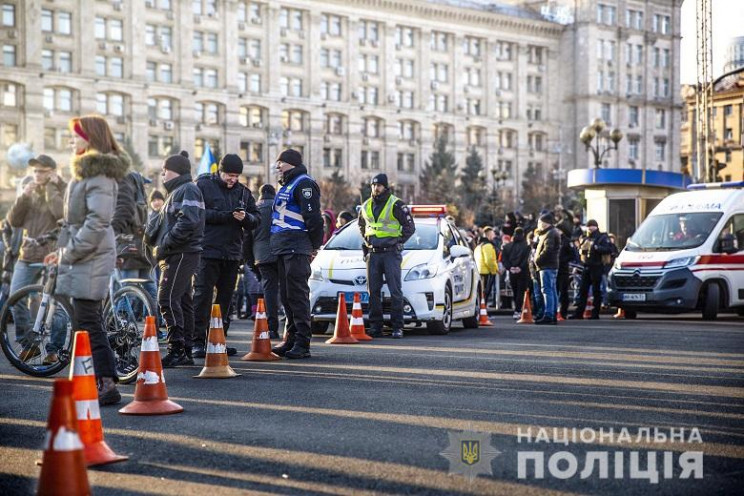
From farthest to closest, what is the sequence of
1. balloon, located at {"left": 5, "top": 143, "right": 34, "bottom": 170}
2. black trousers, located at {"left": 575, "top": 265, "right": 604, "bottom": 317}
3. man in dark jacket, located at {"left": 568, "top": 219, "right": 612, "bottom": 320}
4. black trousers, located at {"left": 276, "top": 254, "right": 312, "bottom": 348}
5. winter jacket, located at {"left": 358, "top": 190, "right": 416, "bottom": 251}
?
1. balloon, located at {"left": 5, "top": 143, "right": 34, "bottom": 170}
2. black trousers, located at {"left": 575, "top": 265, "right": 604, "bottom": 317}
3. man in dark jacket, located at {"left": 568, "top": 219, "right": 612, "bottom": 320}
4. winter jacket, located at {"left": 358, "top": 190, "right": 416, "bottom": 251}
5. black trousers, located at {"left": 276, "top": 254, "right": 312, "bottom": 348}

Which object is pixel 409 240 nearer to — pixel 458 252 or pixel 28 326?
pixel 458 252

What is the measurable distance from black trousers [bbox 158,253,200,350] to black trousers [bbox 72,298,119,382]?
2.96 m

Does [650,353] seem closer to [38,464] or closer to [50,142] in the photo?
[38,464]

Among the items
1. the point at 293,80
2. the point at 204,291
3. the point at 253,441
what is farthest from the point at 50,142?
the point at 253,441

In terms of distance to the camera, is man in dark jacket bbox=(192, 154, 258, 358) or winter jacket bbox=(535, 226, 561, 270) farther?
winter jacket bbox=(535, 226, 561, 270)

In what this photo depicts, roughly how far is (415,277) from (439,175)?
84187 mm

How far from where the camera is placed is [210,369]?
10211 millimetres

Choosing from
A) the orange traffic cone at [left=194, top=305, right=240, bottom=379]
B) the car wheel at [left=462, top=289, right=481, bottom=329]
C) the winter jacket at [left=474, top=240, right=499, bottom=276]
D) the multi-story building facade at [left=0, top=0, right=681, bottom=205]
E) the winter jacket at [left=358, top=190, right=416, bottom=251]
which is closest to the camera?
the orange traffic cone at [left=194, top=305, right=240, bottom=379]

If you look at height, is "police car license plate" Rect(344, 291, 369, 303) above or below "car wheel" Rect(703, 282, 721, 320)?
above

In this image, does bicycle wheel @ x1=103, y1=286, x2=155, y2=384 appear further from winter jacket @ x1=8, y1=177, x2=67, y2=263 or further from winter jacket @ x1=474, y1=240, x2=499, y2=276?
winter jacket @ x1=474, y1=240, x2=499, y2=276

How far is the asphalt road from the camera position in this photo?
5840mm

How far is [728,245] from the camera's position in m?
20.9

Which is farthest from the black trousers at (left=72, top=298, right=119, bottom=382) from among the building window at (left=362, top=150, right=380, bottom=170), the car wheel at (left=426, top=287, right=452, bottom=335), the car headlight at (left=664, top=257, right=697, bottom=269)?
the building window at (left=362, top=150, right=380, bottom=170)

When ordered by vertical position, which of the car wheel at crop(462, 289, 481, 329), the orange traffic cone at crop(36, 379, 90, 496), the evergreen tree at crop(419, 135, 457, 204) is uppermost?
the evergreen tree at crop(419, 135, 457, 204)
